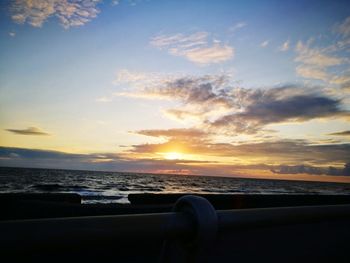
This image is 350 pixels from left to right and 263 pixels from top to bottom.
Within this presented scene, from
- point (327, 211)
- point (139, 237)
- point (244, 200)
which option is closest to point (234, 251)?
point (327, 211)

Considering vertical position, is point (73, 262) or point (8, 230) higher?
point (8, 230)

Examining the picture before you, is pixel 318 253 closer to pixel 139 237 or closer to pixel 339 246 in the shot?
pixel 339 246

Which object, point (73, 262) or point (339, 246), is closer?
point (73, 262)

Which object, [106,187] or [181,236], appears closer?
[181,236]

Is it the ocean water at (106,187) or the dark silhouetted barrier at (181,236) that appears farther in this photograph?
the ocean water at (106,187)

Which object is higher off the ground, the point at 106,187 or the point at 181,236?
the point at 181,236

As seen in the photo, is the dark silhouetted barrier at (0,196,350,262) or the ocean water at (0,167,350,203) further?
the ocean water at (0,167,350,203)

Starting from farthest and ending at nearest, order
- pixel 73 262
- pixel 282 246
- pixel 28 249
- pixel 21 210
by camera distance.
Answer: pixel 21 210, pixel 282 246, pixel 73 262, pixel 28 249

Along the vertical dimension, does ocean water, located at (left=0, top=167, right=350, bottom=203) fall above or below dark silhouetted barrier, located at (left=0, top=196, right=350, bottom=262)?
below

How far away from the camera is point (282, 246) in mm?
1668

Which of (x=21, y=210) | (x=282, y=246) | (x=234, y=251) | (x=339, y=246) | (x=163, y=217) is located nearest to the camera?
(x=163, y=217)

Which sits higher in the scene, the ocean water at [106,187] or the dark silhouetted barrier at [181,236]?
the dark silhouetted barrier at [181,236]

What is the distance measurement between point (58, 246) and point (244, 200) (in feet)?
9.55

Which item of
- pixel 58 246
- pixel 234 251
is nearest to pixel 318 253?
pixel 234 251
